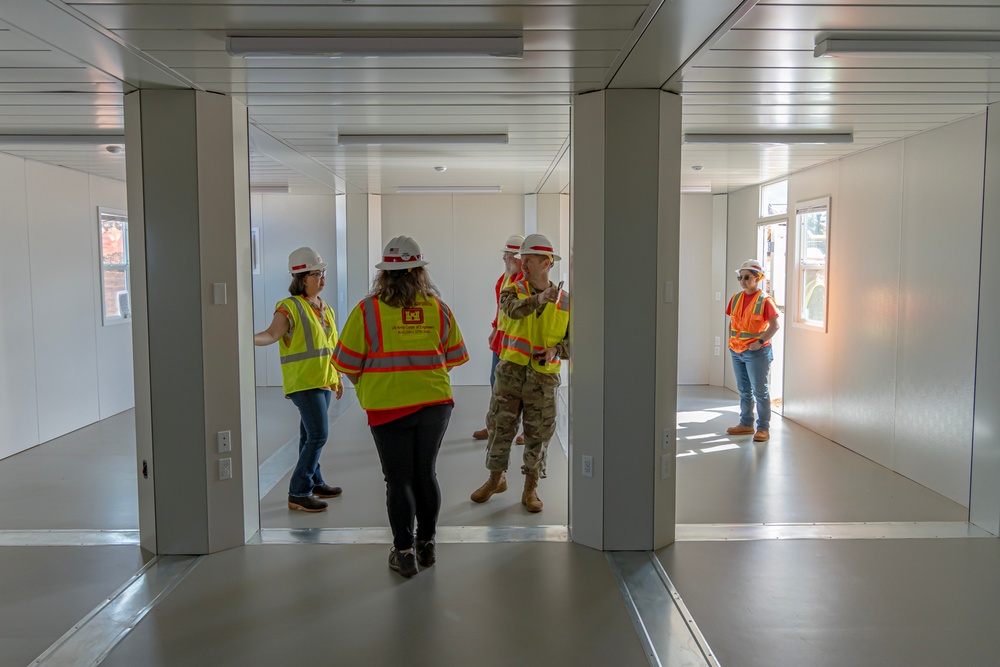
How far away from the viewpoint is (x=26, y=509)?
4.51m

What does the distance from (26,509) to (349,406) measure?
3.78m

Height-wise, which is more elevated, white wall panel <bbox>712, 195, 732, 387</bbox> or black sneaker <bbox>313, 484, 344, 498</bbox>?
white wall panel <bbox>712, 195, 732, 387</bbox>

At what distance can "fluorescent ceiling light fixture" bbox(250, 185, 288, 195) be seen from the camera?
27.4ft

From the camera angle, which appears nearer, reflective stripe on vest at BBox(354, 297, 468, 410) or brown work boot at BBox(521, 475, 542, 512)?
reflective stripe on vest at BBox(354, 297, 468, 410)

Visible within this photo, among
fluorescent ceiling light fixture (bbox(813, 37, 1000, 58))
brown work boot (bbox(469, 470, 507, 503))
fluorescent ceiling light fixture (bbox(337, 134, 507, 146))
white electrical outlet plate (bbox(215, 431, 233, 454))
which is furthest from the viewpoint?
fluorescent ceiling light fixture (bbox(337, 134, 507, 146))

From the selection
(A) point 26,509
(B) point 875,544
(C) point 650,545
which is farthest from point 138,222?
(B) point 875,544

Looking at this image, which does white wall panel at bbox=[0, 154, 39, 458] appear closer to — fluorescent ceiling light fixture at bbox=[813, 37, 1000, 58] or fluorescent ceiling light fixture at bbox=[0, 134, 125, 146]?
fluorescent ceiling light fixture at bbox=[0, 134, 125, 146]

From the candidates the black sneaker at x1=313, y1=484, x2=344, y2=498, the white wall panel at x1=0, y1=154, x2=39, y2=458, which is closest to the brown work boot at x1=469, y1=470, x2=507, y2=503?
the black sneaker at x1=313, y1=484, x2=344, y2=498

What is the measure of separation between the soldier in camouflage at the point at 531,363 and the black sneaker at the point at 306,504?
3.57 feet

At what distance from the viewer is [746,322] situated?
6.32 meters

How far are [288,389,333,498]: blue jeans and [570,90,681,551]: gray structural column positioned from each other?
152 cm

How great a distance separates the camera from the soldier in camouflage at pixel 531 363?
13.8 feet

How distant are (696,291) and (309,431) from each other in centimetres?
666

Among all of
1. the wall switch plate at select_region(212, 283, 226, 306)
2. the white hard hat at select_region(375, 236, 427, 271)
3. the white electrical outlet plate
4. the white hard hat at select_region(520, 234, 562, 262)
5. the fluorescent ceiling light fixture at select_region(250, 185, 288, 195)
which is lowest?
the white electrical outlet plate
